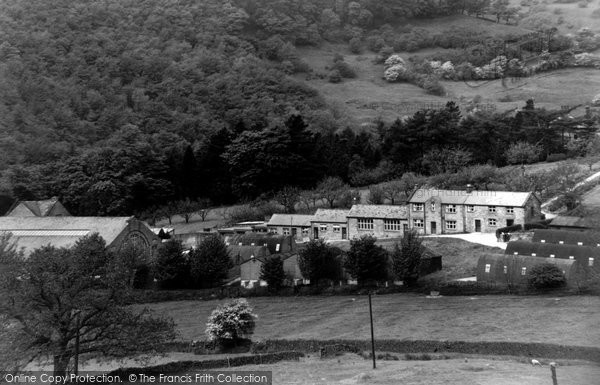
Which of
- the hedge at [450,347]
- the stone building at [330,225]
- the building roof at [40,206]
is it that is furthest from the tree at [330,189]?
the hedge at [450,347]

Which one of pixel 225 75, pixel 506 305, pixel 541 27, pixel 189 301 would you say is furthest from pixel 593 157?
pixel 541 27

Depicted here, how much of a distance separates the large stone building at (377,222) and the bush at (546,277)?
16888mm

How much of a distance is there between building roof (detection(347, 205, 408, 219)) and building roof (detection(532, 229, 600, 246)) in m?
12.7

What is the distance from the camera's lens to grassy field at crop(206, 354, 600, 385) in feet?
81.4

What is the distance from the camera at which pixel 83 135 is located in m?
83.4

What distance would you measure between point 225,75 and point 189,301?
203 ft

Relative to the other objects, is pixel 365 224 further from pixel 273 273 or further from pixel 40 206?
pixel 40 206

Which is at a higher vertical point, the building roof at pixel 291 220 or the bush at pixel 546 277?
the building roof at pixel 291 220

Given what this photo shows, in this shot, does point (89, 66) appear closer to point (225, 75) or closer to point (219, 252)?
point (225, 75)

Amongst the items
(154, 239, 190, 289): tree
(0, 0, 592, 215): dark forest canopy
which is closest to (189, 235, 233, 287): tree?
(154, 239, 190, 289): tree

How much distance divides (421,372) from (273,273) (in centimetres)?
1885

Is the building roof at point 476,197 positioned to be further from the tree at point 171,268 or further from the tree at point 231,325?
the tree at point 231,325

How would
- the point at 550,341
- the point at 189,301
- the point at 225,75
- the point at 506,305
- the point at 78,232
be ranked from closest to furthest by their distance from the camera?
the point at 550,341 → the point at 506,305 → the point at 189,301 → the point at 78,232 → the point at 225,75

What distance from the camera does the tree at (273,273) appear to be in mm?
44812
